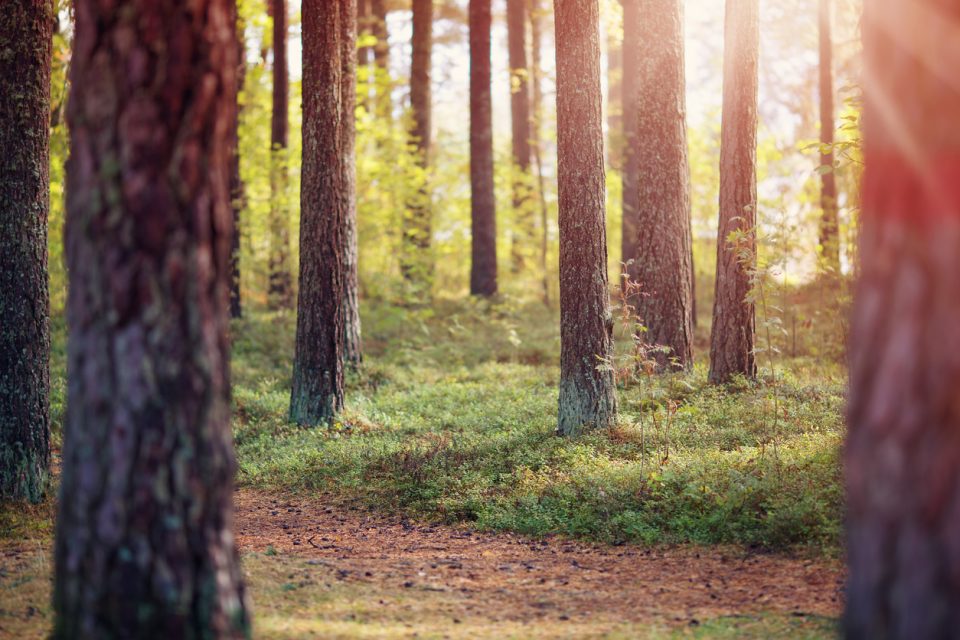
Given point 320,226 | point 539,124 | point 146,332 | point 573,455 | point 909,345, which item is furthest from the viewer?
point 539,124

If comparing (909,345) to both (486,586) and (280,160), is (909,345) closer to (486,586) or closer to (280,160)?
(486,586)

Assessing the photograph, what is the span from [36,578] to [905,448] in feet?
18.6

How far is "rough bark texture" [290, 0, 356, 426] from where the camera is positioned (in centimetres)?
1101

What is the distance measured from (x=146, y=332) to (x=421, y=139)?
1800 centimetres

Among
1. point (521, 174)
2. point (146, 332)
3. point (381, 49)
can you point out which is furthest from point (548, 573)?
point (381, 49)

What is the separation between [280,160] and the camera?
19.6 metres

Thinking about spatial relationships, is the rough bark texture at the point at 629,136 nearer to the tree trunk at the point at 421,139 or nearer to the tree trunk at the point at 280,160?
the tree trunk at the point at 421,139

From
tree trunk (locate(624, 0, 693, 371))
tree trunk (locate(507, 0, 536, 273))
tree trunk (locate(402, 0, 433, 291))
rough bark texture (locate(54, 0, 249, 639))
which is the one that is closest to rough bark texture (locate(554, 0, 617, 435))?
tree trunk (locate(624, 0, 693, 371))

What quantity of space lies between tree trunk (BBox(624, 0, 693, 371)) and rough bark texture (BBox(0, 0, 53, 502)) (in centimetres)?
755

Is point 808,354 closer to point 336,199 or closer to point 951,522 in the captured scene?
point 336,199

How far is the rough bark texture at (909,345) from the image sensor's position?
112 inches

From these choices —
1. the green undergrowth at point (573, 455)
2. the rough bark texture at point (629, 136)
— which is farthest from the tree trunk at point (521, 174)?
the green undergrowth at point (573, 455)

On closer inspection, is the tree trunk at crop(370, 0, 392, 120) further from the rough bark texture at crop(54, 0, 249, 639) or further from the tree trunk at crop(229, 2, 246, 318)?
the rough bark texture at crop(54, 0, 249, 639)

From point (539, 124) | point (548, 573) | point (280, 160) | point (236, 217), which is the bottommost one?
point (548, 573)
